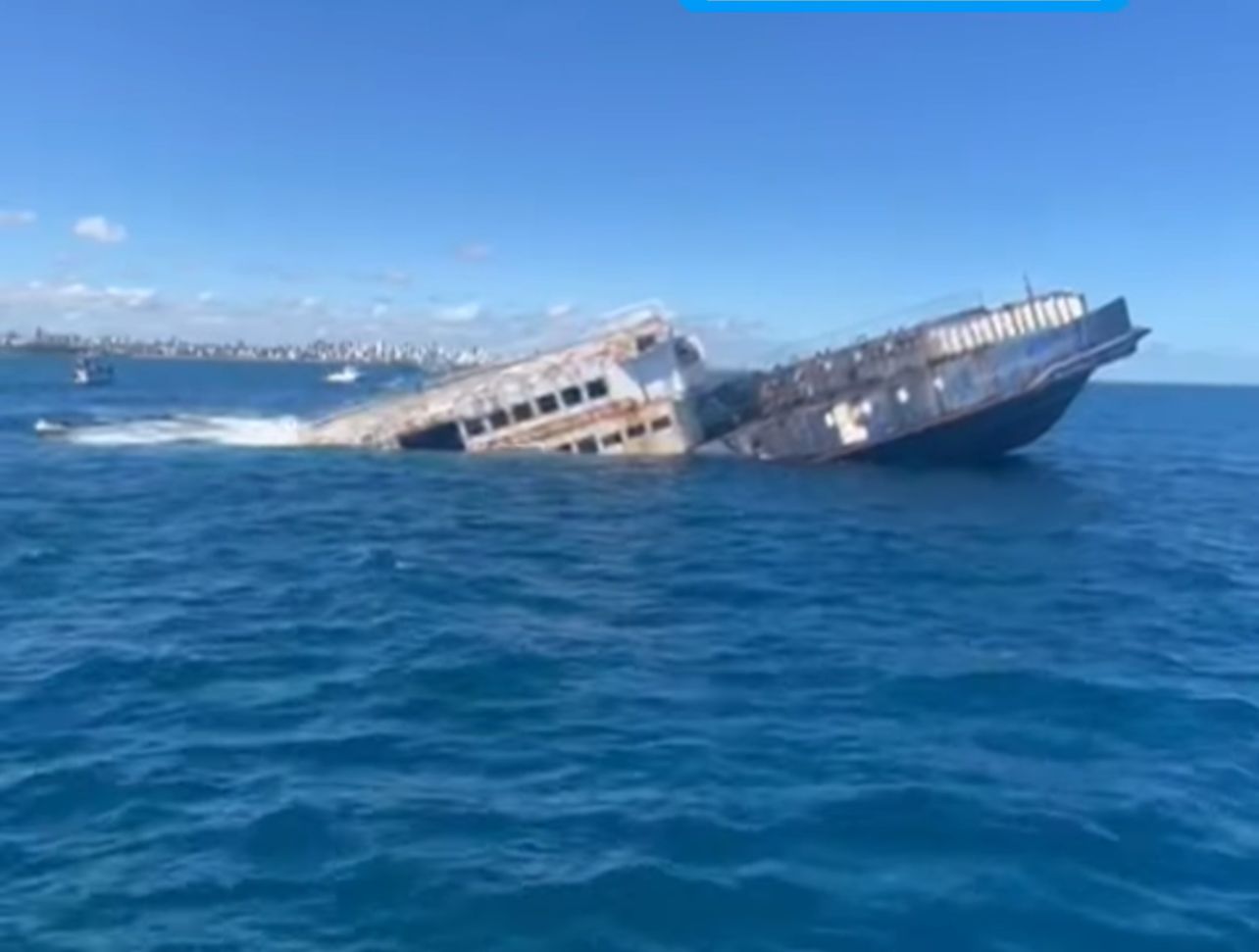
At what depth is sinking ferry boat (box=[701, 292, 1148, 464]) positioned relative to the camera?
59000 millimetres

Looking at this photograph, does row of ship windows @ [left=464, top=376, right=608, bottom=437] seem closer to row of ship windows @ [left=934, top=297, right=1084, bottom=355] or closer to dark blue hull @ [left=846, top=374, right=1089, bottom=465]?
dark blue hull @ [left=846, top=374, right=1089, bottom=465]

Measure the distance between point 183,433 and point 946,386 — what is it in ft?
168

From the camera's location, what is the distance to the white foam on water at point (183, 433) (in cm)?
7075

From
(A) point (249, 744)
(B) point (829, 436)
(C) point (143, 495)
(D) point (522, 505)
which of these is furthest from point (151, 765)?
(B) point (829, 436)

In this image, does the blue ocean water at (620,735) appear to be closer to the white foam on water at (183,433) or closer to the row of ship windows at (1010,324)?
the row of ship windows at (1010,324)

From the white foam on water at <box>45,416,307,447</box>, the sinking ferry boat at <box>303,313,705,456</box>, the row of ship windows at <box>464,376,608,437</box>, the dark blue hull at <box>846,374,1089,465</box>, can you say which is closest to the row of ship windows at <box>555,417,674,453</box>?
the sinking ferry boat at <box>303,313,705,456</box>

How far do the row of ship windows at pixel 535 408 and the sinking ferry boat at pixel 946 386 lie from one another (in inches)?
353

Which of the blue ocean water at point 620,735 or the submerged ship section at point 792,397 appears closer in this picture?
the blue ocean water at point 620,735

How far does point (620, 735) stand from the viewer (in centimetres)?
1955

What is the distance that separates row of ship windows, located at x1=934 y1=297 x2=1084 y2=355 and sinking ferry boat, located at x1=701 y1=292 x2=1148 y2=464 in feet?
0.18

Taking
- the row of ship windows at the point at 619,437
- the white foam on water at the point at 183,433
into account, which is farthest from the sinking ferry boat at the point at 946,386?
the white foam on water at the point at 183,433

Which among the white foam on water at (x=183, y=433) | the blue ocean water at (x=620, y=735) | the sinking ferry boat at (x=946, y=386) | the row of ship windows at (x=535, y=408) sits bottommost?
the blue ocean water at (x=620, y=735)

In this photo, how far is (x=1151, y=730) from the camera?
67.9 ft

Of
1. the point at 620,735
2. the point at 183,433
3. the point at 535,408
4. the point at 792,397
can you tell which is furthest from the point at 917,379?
the point at 183,433
